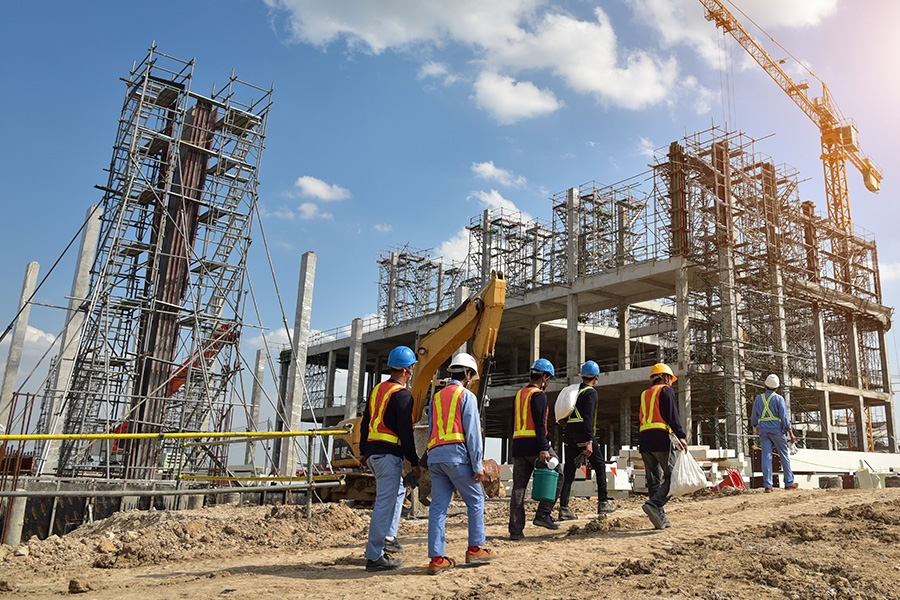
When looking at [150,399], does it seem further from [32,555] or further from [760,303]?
[760,303]

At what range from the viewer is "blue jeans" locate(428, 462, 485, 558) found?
5.59 metres

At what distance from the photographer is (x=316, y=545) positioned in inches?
313

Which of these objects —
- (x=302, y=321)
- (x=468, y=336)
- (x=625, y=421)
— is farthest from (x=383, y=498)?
(x=625, y=421)

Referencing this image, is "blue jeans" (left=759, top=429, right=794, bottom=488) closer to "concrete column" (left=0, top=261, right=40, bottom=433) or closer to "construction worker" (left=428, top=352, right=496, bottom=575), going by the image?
"construction worker" (left=428, top=352, right=496, bottom=575)

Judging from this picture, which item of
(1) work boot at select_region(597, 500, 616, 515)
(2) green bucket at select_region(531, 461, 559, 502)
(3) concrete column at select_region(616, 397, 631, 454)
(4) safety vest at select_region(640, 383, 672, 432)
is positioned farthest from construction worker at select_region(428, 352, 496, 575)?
(3) concrete column at select_region(616, 397, 631, 454)

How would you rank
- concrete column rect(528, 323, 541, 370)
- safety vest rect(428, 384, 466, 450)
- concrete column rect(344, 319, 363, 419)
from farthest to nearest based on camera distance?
1. concrete column rect(344, 319, 363, 419)
2. concrete column rect(528, 323, 541, 370)
3. safety vest rect(428, 384, 466, 450)

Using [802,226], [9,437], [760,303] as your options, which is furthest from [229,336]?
[802,226]

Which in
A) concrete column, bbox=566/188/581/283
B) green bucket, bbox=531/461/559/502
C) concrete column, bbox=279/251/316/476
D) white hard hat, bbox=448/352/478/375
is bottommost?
green bucket, bbox=531/461/559/502

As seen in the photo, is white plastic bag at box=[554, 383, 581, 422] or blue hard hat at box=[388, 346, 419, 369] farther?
white plastic bag at box=[554, 383, 581, 422]

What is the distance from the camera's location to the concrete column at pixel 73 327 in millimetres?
18562

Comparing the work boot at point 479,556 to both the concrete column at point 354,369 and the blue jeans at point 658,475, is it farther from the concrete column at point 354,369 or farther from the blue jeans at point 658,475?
the concrete column at point 354,369

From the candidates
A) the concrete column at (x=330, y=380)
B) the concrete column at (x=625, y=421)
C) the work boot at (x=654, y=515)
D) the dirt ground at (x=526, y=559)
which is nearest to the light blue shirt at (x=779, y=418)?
the dirt ground at (x=526, y=559)

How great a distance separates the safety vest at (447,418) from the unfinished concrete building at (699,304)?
21.9m

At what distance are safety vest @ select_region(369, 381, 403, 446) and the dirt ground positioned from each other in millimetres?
1024
